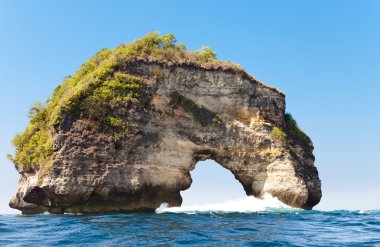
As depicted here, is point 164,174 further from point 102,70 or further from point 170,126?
point 102,70

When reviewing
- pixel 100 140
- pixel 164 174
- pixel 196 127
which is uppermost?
pixel 196 127

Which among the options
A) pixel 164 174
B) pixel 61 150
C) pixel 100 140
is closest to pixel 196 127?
pixel 164 174

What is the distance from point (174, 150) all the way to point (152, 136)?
1.78m

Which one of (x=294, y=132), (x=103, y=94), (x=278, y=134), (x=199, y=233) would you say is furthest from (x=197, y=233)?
(x=294, y=132)

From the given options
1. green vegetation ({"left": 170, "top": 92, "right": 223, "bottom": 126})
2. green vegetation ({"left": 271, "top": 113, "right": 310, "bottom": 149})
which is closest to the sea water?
green vegetation ({"left": 170, "top": 92, "right": 223, "bottom": 126})

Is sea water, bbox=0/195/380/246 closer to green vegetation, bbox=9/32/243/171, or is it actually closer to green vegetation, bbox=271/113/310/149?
green vegetation, bbox=9/32/243/171

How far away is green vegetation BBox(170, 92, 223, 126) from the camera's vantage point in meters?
28.8

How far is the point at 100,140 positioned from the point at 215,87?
9598 mm

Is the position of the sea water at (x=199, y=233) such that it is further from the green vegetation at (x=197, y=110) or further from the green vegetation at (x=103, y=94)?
the green vegetation at (x=197, y=110)

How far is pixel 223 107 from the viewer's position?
1185 inches

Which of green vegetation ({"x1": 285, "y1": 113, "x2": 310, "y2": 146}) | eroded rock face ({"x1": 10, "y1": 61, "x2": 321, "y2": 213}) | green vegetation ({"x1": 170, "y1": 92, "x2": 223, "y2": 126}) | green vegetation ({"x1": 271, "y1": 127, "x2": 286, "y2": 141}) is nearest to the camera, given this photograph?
eroded rock face ({"x1": 10, "y1": 61, "x2": 321, "y2": 213})

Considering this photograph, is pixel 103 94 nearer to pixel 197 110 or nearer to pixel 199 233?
pixel 197 110

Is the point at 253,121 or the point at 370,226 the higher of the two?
the point at 253,121

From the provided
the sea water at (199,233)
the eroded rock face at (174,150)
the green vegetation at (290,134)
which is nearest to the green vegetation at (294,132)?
the green vegetation at (290,134)
